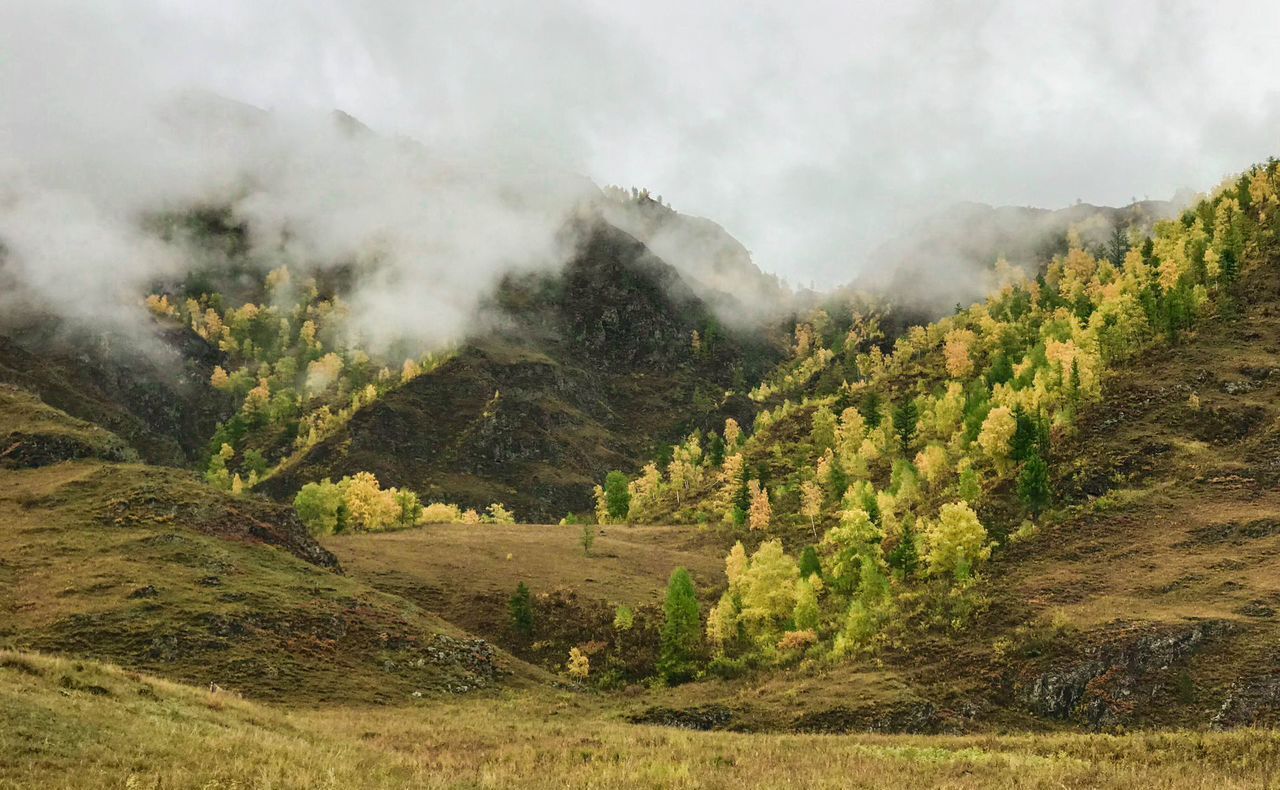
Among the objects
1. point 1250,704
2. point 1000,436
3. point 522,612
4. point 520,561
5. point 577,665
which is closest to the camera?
point 1250,704

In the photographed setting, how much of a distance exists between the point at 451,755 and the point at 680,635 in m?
57.1

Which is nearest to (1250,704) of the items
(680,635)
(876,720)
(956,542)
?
(876,720)

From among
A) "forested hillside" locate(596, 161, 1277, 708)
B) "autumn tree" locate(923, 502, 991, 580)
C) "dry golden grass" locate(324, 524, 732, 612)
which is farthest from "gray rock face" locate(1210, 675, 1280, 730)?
"dry golden grass" locate(324, 524, 732, 612)

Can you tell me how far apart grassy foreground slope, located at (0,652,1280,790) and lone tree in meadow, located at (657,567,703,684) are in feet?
155

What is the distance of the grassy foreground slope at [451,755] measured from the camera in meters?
20.3

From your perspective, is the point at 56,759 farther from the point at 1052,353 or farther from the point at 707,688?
the point at 1052,353

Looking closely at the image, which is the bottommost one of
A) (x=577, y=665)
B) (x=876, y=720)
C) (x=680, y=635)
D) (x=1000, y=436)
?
(x=577, y=665)

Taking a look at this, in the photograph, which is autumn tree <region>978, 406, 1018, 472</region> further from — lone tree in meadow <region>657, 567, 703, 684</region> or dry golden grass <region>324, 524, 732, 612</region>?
lone tree in meadow <region>657, 567, 703, 684</region>

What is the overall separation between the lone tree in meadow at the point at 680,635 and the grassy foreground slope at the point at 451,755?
47.2 meters

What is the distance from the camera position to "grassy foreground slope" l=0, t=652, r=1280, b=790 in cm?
2027

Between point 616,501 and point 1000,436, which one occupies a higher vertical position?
Answer: point 1000,436

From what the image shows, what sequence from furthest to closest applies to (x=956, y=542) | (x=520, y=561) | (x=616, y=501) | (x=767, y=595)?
(x=616, y=501), (x=520, y=561), (x=767, y=595), (x=956, y=542)

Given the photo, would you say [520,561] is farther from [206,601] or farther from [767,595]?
[206,601]

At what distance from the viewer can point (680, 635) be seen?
280 feet
